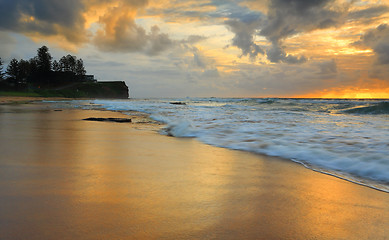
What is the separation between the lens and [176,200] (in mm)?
1618

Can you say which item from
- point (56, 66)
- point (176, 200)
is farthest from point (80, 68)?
point (176, 200)

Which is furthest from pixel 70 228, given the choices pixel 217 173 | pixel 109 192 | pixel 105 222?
pixel 217 173

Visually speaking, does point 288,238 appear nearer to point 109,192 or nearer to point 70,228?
point 70,228

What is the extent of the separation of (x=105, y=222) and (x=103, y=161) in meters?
1.42

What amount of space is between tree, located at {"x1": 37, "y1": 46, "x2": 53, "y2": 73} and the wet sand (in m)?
89.0

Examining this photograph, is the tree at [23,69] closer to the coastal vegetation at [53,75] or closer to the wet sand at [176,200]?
the coastal vegetation at [53,75]

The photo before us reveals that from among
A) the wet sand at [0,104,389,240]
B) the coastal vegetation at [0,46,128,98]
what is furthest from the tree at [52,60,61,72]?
the wet sand at [0,104,389,240]

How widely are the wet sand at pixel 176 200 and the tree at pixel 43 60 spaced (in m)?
89.0

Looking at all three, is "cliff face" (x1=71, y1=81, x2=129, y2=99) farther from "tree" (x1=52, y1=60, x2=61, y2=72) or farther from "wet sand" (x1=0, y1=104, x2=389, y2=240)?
"wet sand" (x1=0, y1=104, x2=389, y2=240)

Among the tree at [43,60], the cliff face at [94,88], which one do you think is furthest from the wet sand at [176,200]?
the tree at [43,60]

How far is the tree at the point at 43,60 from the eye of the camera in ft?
257

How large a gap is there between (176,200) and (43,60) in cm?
9160

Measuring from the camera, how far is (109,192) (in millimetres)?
1723

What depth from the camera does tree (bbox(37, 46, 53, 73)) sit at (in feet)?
257
